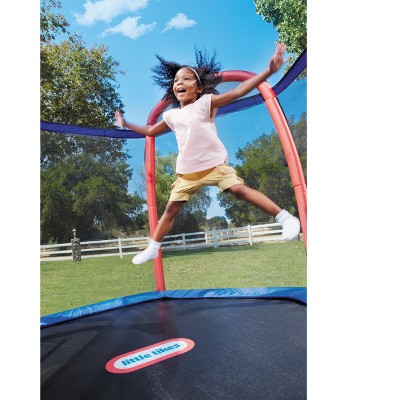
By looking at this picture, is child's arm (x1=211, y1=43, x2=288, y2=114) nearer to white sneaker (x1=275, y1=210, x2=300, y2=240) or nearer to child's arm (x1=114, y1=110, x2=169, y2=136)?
child's arm (x1=114, y1=110, x2=169, y2=136)

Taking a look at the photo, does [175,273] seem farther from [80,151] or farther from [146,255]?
[80,151]

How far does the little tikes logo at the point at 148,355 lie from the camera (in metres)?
1.50

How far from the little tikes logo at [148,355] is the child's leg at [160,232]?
0.86 metres

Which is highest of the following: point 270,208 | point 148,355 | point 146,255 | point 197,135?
point 197,135

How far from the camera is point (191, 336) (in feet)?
5.99

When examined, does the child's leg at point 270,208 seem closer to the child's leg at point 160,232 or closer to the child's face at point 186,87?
the child's leg at point 160,232

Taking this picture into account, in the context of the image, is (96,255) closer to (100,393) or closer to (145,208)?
(145,208)

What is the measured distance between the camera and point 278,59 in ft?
6.04

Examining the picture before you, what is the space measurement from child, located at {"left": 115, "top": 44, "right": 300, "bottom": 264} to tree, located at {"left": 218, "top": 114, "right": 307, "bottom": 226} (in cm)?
5

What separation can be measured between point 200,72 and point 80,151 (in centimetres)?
96

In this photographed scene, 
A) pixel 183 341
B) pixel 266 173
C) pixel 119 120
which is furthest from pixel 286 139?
pixel 183 341

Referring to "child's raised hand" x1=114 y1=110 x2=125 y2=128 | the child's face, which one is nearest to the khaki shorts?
the child's face

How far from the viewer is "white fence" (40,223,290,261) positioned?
7.44ft
